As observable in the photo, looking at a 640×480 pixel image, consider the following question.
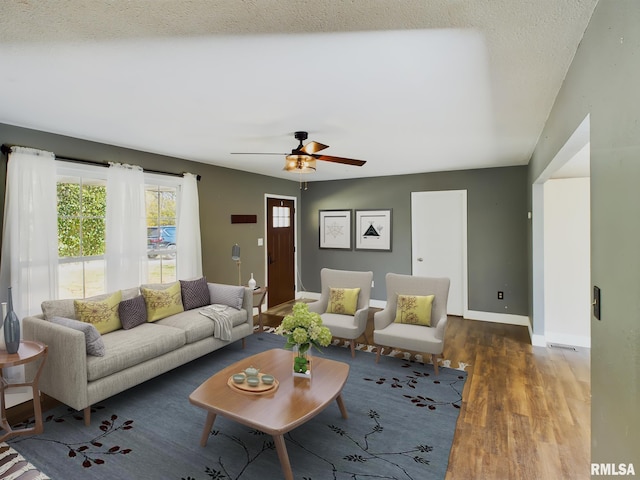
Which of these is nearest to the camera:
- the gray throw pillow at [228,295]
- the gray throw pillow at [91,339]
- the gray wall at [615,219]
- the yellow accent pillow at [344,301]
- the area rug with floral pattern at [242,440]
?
the gray wall at [615,219]

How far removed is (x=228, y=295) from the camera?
14.0ft

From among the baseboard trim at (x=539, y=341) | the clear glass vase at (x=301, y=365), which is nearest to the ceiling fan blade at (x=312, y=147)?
the clear glass vase at (x=301, y=365)

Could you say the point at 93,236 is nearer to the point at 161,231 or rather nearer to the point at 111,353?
the point at 161,231

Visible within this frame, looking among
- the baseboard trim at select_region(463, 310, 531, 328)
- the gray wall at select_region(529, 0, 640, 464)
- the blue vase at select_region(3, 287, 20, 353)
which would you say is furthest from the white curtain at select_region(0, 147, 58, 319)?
the baseboard trim at select_region(463, 310, 531, 328)

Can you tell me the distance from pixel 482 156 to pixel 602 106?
345cm

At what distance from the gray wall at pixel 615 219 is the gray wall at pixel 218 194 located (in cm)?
430

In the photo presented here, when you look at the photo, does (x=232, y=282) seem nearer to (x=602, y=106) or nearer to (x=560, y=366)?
(x=560, y=366)

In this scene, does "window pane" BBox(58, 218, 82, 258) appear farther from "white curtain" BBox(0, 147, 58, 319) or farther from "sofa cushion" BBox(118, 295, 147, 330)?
"sofa cushion" BBox(118, 295, 147, 330)

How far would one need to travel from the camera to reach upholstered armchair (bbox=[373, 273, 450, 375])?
3.57m

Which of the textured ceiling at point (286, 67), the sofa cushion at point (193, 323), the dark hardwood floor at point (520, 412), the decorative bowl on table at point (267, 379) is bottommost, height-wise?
the dark hardwood floor at point (520, 412)

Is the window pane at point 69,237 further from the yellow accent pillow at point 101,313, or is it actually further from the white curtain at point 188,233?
the white curtain at point 188,233

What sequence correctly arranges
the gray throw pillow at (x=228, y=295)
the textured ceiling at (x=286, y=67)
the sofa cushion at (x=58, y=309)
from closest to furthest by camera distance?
the textured ceiling at (x=286, y=67) < the sofa cushion at (x=58, y=309) < the gray throw pillow at (x=228, y=295)

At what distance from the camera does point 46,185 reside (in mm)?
3283

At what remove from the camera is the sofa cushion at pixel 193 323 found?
3.56m
